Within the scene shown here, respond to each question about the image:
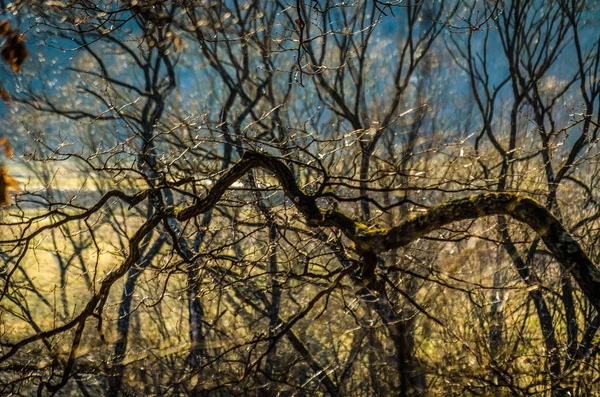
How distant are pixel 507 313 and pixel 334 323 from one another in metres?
4.28

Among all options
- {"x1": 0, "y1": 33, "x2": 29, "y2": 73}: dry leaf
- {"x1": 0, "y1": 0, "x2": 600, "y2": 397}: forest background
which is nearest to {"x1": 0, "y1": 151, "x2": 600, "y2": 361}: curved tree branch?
{"x1": 0, "y1": 0, "x2": 600, "y2": 397}: forest background

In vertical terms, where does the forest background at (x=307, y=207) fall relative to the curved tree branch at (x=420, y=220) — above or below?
above

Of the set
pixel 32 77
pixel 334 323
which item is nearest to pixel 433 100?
pixel 334 323

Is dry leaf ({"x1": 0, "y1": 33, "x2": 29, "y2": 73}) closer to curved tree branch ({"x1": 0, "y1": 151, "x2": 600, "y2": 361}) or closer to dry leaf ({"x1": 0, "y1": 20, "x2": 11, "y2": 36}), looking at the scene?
dry leaf ({"x1": 0, "y1": 20, "x2": 11, "y2": 36})

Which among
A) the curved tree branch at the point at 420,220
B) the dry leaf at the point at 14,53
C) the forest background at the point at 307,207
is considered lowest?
the dry leaf at the point at 14,53

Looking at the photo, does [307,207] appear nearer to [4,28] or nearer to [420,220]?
[420,220]

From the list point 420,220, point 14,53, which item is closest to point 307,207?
point 420,220

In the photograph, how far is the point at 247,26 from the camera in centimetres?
1113

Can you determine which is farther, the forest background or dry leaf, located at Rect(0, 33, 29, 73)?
the forest background

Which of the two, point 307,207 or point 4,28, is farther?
point 307,207

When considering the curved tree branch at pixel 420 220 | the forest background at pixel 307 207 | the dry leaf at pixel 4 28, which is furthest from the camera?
the forest background at pixel 307 207

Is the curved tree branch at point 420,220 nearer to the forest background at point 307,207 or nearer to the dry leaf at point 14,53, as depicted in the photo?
the forest background at point 307,207

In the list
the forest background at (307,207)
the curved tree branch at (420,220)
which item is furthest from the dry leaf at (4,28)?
the curved tree branch at (420,220)

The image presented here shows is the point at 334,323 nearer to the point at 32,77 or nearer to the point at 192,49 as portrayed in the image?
the point at 192,49
